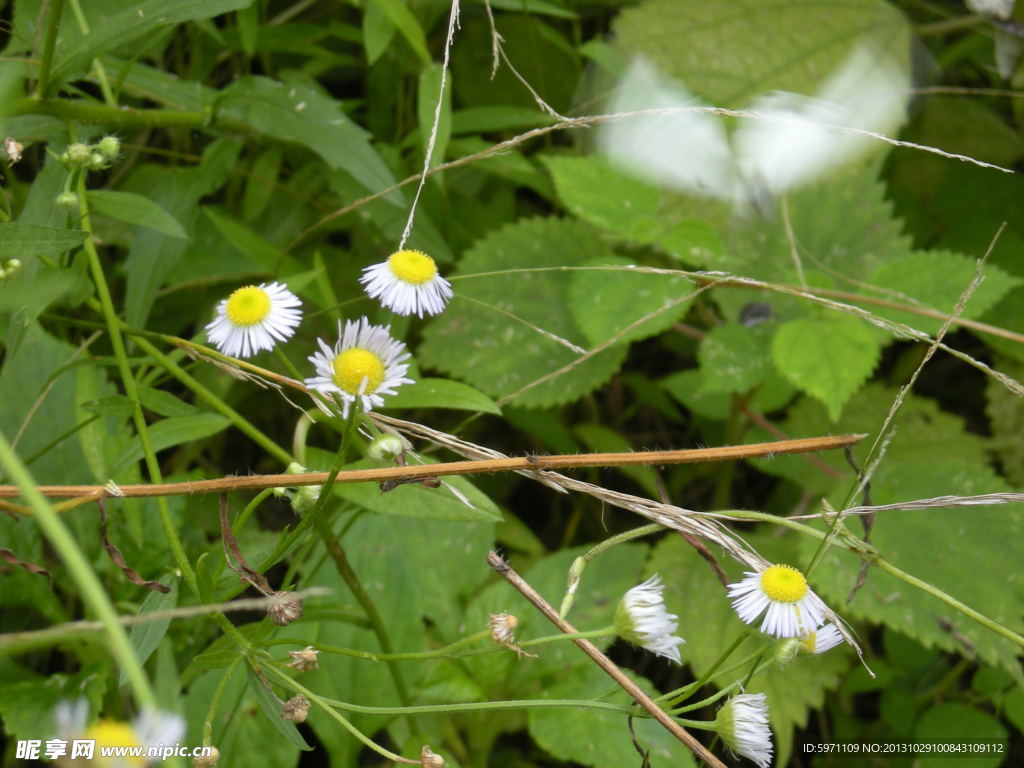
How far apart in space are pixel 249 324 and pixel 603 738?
0.71m

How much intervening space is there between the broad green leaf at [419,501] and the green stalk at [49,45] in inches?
21.6

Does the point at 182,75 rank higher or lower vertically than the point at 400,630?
higher

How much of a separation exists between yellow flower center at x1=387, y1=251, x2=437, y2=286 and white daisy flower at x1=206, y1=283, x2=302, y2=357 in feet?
0.33

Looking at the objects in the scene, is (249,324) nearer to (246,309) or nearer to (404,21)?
(246,309)

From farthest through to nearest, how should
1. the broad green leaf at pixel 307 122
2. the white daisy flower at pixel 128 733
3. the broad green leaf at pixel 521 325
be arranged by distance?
the broad green leaf at pixel 521 325
the broad green leaf at pixel 307 122
the white daisy flower at pixel 128 733

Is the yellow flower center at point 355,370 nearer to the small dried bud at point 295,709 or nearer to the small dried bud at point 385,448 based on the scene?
the small dried bud at point 385,448

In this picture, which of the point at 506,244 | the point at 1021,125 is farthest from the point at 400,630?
the point at 1021,125

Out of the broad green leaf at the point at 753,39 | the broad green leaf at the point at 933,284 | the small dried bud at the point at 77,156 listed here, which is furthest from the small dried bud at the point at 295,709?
the broad green leaf at the point at 753,39

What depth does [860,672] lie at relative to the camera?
142cm

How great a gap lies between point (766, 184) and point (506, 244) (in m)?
0.51

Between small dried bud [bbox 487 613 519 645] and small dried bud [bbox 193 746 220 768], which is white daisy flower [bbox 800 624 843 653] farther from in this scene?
small dried bud [bbox 193 746 220 768]

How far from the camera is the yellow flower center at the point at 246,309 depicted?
830mm

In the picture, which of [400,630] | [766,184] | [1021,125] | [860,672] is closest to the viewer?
[400,630]

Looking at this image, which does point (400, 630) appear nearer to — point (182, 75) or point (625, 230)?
point (625, 230)
